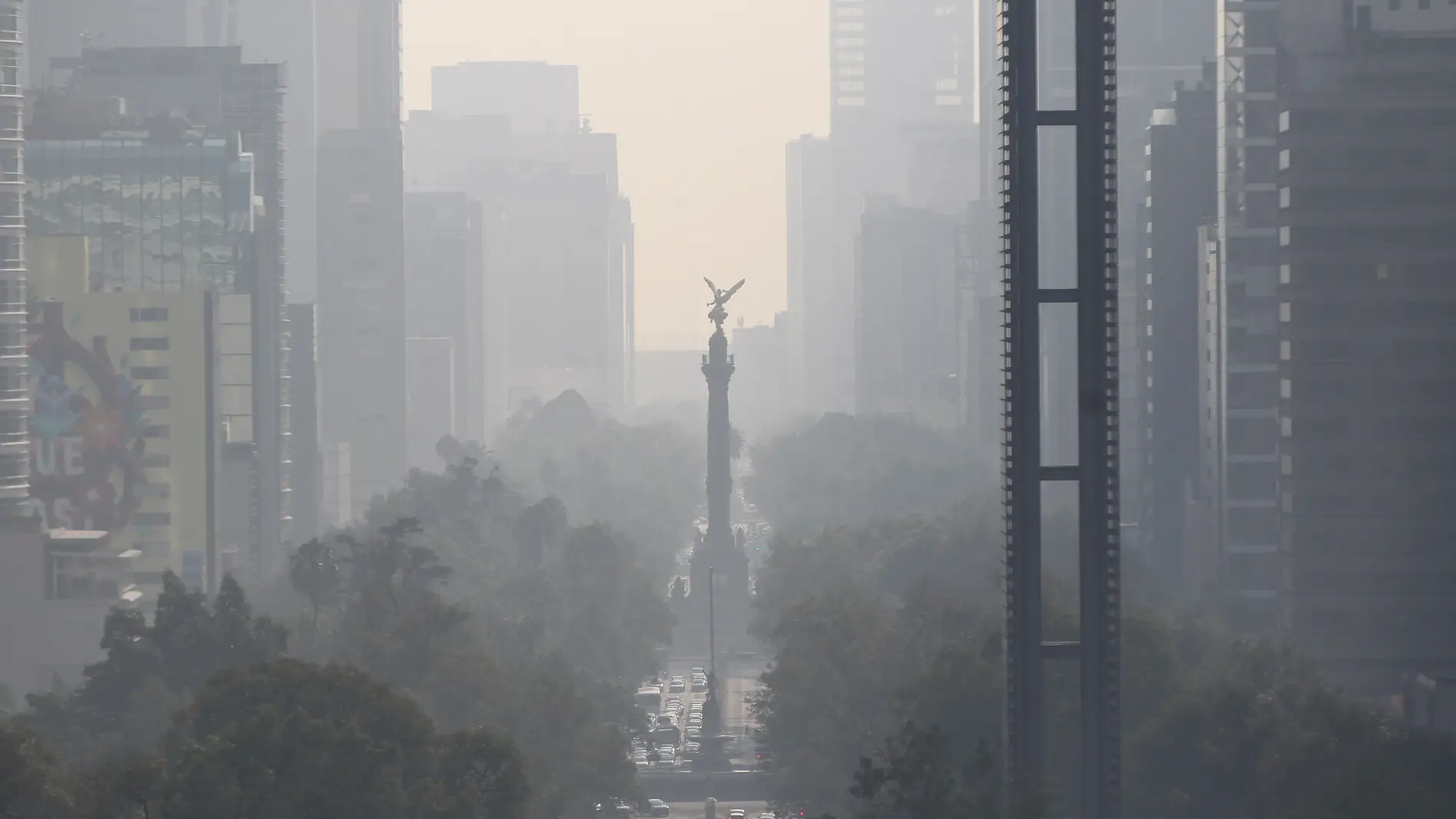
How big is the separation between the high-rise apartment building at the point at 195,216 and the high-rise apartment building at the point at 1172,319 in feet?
118

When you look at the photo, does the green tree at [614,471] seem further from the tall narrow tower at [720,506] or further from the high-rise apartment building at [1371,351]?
the high-rise apartment building at [1371,351]

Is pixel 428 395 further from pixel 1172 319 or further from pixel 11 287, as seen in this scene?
pixel 11 287

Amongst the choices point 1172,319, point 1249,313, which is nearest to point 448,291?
point 1172,319

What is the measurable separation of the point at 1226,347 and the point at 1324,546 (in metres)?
10.2

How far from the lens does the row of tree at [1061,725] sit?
2722 cm

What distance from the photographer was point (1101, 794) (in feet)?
67.9

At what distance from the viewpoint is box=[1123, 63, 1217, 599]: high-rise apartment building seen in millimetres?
72312

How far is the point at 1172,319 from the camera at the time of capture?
7344 centimetres

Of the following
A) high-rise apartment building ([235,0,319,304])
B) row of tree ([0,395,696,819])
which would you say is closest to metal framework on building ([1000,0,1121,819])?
row of tree ([0,395,696,819])

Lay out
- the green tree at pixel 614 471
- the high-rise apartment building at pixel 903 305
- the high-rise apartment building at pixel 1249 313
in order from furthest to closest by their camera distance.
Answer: the high-rise apartment building at pixel 903 305
the green tree at pixel 614 471
the high-rise apartment building at pixel 1249 313

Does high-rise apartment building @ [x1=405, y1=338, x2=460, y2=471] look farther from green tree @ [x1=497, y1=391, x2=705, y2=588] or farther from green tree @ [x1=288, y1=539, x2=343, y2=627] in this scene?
green tree @ [x1=288, y1=539, x2=343, y2=627]

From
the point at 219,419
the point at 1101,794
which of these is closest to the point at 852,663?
the point at 1101,794

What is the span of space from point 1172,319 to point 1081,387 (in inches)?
2146

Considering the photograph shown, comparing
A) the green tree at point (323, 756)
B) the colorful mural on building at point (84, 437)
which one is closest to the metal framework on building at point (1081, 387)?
the green tree at point (323, 756)
